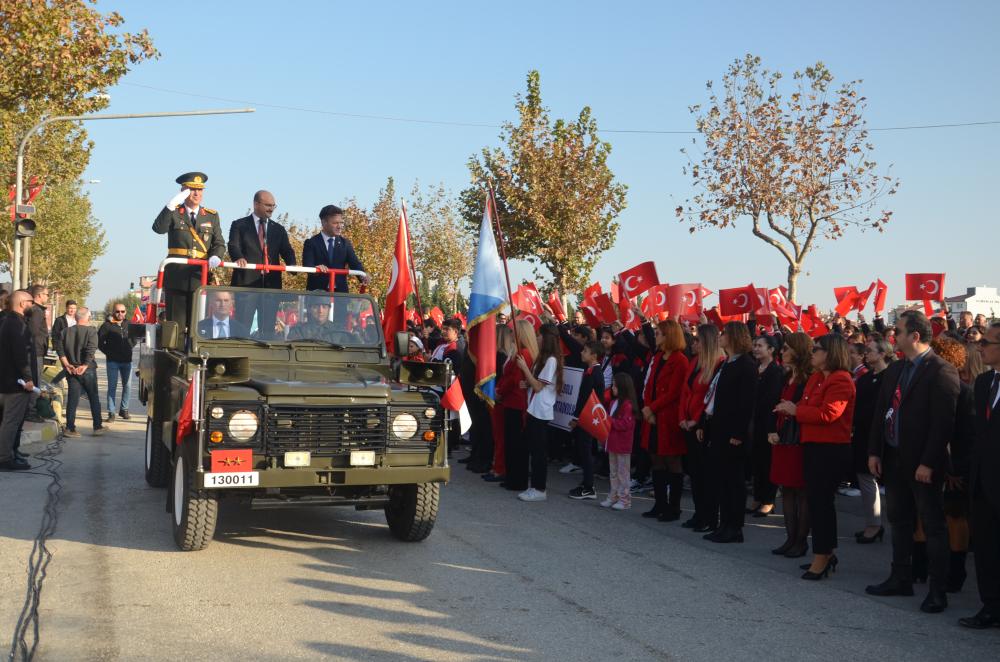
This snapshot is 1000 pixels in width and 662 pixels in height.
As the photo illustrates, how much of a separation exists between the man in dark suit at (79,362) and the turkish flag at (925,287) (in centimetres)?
1465

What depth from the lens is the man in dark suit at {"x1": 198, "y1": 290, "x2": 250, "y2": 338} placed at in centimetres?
860

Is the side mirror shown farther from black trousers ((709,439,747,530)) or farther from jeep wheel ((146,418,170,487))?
black trousers ((709,439,747,530))

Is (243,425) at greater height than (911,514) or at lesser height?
greater

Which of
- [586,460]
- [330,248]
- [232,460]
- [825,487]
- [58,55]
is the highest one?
[58,55]

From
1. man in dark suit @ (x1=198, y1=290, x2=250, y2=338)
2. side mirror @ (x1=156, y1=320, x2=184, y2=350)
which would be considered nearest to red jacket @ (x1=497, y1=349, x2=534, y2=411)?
man in dark suit @ (x1=198, y1=290, x2=250, y2=338)

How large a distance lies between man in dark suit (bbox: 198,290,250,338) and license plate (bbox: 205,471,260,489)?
6.07ft

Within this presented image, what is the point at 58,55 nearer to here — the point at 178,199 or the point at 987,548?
the point at 178,199

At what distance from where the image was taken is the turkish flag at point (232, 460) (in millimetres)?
7051

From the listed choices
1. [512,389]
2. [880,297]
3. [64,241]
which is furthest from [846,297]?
[64,241]

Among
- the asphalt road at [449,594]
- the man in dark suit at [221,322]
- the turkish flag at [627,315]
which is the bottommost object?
the asphalt road at [449,594]

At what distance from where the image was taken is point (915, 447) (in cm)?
673

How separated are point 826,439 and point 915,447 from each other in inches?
30.1

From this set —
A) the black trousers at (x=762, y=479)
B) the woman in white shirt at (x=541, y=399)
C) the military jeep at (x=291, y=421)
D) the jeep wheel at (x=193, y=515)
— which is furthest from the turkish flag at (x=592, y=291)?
the jeep wheel at (x=193, y=515)

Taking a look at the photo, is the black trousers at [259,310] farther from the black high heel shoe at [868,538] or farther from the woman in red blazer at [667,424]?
the black high heel shoe at [868,538]
